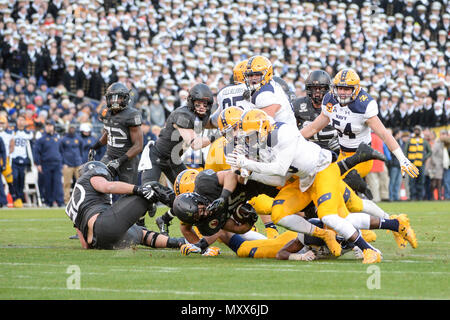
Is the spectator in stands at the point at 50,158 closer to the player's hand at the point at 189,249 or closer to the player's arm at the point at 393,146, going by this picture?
the player's hand at the point at 189,249

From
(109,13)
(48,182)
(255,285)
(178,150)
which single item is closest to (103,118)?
(178,150)

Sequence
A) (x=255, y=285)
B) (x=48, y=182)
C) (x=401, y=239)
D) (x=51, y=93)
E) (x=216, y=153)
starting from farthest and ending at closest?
(x=51, y=93) < (x=48, y=182) < (x=216, y=153) < (x=401, y=239) < (x=255, y=285)

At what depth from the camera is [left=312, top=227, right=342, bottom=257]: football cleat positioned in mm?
7383

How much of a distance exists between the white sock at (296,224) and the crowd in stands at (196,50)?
1090cm

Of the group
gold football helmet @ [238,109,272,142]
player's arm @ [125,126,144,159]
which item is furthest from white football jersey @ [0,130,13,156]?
gold football helmet @ [238,109,272,142]

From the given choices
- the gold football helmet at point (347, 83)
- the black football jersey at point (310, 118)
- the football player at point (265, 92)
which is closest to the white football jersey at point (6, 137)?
the black football jersey at point (310, 118)

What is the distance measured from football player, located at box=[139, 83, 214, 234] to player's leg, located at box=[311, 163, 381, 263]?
8.10ft

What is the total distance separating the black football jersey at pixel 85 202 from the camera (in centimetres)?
841

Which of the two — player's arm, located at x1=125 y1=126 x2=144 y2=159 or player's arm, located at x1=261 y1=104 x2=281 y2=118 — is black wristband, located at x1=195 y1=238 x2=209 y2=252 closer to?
player's arm, located at x1=261 y1=104 x2=281 y2=118

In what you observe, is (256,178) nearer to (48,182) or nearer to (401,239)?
(401,239)

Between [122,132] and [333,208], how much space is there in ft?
13.0

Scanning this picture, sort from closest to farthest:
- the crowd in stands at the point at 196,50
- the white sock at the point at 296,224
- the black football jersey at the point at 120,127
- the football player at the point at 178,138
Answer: the white sock at the point at 296,224, the football player at the point at 178,138, the black football jersey at the point at 120,127, the crowd in stands at the point at 196,50

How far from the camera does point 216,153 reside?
8.87 m

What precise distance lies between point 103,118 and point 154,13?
12.8 metres
